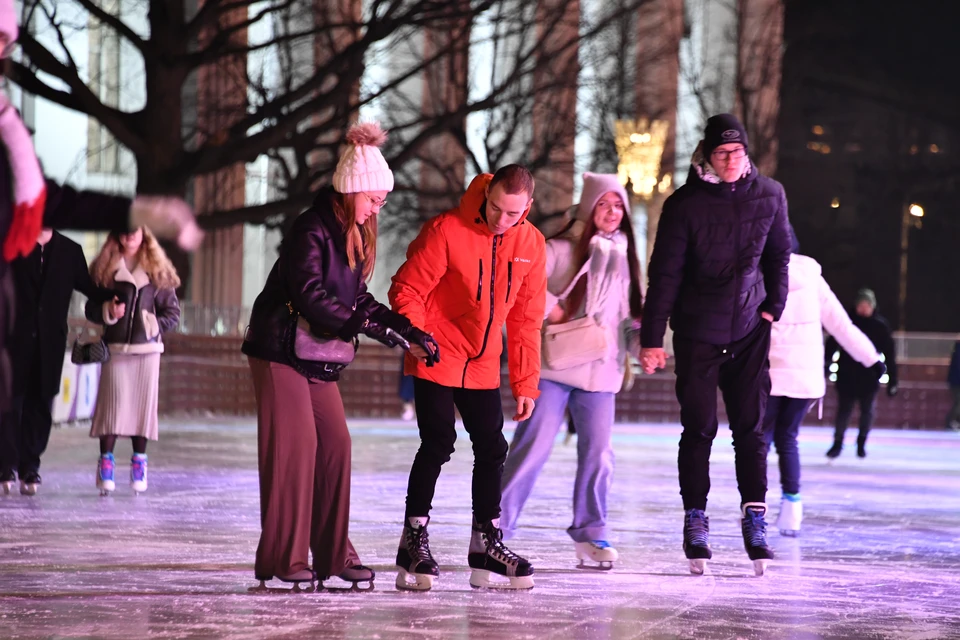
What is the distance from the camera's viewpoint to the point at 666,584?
6426 mm

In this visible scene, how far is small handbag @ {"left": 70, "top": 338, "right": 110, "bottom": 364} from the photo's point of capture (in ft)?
32.7

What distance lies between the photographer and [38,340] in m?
9.71

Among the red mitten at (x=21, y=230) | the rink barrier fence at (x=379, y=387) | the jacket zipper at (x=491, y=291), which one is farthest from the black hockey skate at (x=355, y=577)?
the rink barrier fence at (x=379, y=387)

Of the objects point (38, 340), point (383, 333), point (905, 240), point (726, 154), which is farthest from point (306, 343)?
point (905, 240)

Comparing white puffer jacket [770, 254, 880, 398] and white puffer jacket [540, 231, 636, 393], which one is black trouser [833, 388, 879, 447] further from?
white puffer jacket [540, 231, 636, 393]

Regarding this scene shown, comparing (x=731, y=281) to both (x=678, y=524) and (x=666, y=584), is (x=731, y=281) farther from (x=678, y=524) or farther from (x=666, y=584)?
(x=678, y=524)

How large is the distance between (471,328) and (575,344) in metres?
1.05

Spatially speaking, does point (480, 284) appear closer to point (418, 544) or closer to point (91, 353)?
point (418, 544)

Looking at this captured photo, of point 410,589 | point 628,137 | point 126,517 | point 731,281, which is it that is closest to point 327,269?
point 410,589

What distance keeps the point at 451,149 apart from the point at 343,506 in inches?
894

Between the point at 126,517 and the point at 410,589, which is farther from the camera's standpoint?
the point at 126,517

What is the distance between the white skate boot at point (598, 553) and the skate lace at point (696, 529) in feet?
1.15

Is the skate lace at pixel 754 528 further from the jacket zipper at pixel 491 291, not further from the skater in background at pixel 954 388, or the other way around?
the skater in background at pixel 954 388

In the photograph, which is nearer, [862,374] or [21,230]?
[21,230]
